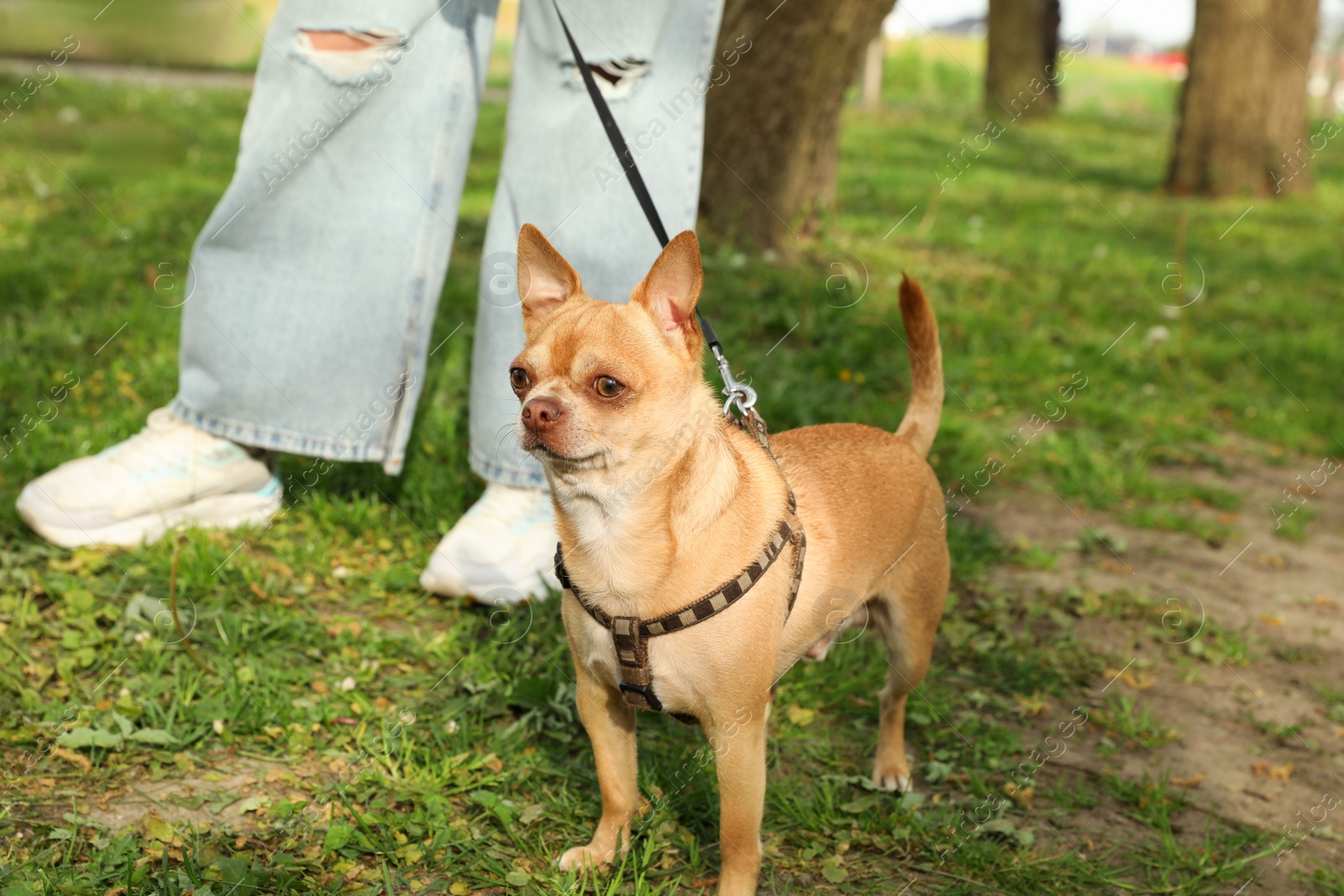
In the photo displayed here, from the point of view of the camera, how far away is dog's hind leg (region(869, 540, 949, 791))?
2.55 meters

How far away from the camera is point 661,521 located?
2.00 m

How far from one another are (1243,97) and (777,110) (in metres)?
5.66

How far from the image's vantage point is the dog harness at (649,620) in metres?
1.95

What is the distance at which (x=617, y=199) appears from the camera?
290 centimetres

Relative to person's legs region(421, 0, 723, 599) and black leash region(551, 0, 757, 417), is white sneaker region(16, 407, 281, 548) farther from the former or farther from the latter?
black leash region(551, 0, 757, 417)

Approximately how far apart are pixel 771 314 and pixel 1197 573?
2061mm

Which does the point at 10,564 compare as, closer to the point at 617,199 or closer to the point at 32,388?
the point at 32,388

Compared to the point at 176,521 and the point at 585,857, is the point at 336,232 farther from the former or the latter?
the point at 585,857

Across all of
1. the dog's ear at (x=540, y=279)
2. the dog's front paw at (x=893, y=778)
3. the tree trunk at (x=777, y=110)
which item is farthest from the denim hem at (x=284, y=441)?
the tree trunk at (x=777, y=110)

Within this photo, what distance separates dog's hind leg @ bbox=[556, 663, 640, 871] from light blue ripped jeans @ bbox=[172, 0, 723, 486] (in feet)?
3.48

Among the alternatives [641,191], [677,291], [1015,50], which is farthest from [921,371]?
[1015,50]

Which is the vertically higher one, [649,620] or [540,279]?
[540,279]

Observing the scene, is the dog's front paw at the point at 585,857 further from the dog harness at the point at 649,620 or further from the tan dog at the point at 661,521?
the dog harness at the point at 649,620

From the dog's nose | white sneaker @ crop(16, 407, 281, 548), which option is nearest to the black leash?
the dog's nose
